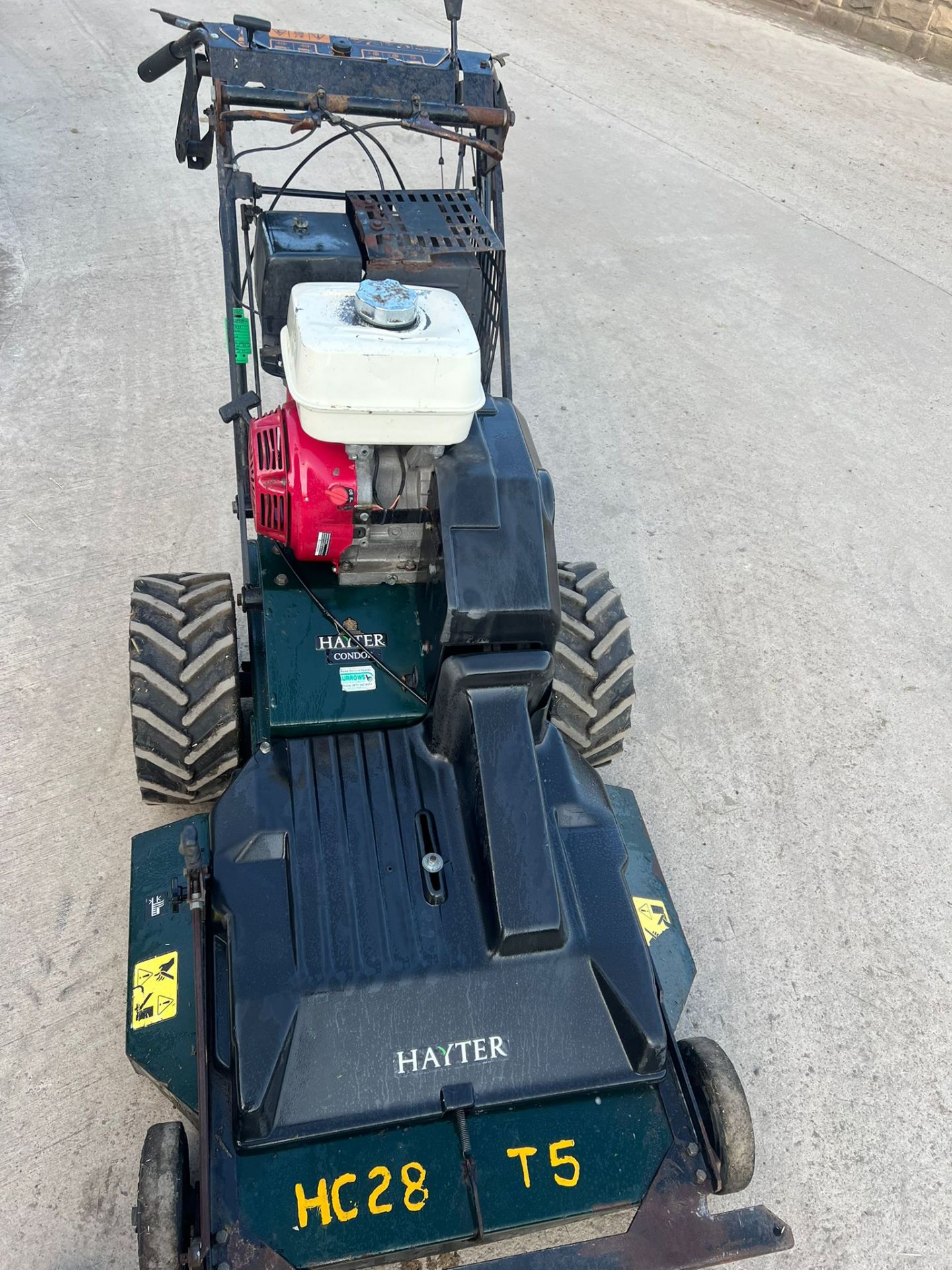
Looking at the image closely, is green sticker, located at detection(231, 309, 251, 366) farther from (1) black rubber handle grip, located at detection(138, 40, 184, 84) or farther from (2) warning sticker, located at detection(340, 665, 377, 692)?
(2) warning sticker, located at detection(340, 665, 377, 692)

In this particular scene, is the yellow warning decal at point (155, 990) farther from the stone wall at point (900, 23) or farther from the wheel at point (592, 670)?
the stone wall at point (900, 23)

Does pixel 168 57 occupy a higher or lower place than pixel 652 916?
higher

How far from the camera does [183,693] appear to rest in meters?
3.30

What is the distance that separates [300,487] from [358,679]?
60 cm

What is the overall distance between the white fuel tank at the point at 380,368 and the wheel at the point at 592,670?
0.99 meters

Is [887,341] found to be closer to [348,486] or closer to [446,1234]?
[348,486]

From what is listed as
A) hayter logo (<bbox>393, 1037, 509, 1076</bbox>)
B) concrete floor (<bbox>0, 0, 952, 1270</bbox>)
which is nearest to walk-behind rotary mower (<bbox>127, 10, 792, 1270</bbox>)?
hayter logo (<bbox>393, 1037, 509, 1076</bbox>)

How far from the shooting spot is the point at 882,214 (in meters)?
8.42

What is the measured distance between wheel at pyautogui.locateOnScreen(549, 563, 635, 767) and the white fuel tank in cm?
99

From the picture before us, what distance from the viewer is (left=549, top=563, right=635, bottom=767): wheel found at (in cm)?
358

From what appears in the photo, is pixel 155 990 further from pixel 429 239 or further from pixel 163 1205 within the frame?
pixel 429 239

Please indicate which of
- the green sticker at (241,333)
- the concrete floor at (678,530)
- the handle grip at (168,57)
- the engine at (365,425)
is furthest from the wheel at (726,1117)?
the handle grip at (168,57)

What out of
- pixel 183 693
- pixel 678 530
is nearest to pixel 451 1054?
pixel 183 693

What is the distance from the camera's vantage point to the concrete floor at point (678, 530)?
129 inches
